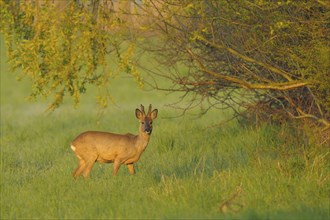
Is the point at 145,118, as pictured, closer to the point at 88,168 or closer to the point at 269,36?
the point at 88,168

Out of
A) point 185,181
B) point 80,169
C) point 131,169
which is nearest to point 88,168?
point 80,169

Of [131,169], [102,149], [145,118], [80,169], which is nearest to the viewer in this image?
[102,149]

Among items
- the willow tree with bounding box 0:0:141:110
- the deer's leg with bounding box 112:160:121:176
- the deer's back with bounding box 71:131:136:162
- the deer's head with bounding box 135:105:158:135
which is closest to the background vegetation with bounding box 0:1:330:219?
the willow tree with bounding box 0:0:141:110

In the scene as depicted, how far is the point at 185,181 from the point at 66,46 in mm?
2409

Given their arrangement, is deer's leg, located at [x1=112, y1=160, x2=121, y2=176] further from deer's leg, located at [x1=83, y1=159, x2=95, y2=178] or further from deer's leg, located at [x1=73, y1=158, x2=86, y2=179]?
deer's leg, located at [x1=73, y1=158, x2=86, y2=179]

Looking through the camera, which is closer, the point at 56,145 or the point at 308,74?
the point at 308,74

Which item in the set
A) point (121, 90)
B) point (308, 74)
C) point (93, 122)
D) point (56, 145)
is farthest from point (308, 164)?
point (121, 90)

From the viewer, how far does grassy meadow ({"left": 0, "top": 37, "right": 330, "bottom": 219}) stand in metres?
8.79

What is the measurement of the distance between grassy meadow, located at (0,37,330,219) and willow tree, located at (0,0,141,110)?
118 cm

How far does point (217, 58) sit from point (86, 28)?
10.00 ft

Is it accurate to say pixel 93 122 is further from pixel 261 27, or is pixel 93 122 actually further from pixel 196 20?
pixel 261 27

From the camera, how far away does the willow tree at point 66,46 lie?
1050 cm

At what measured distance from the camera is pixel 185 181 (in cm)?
994

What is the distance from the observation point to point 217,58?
43.3 feet
